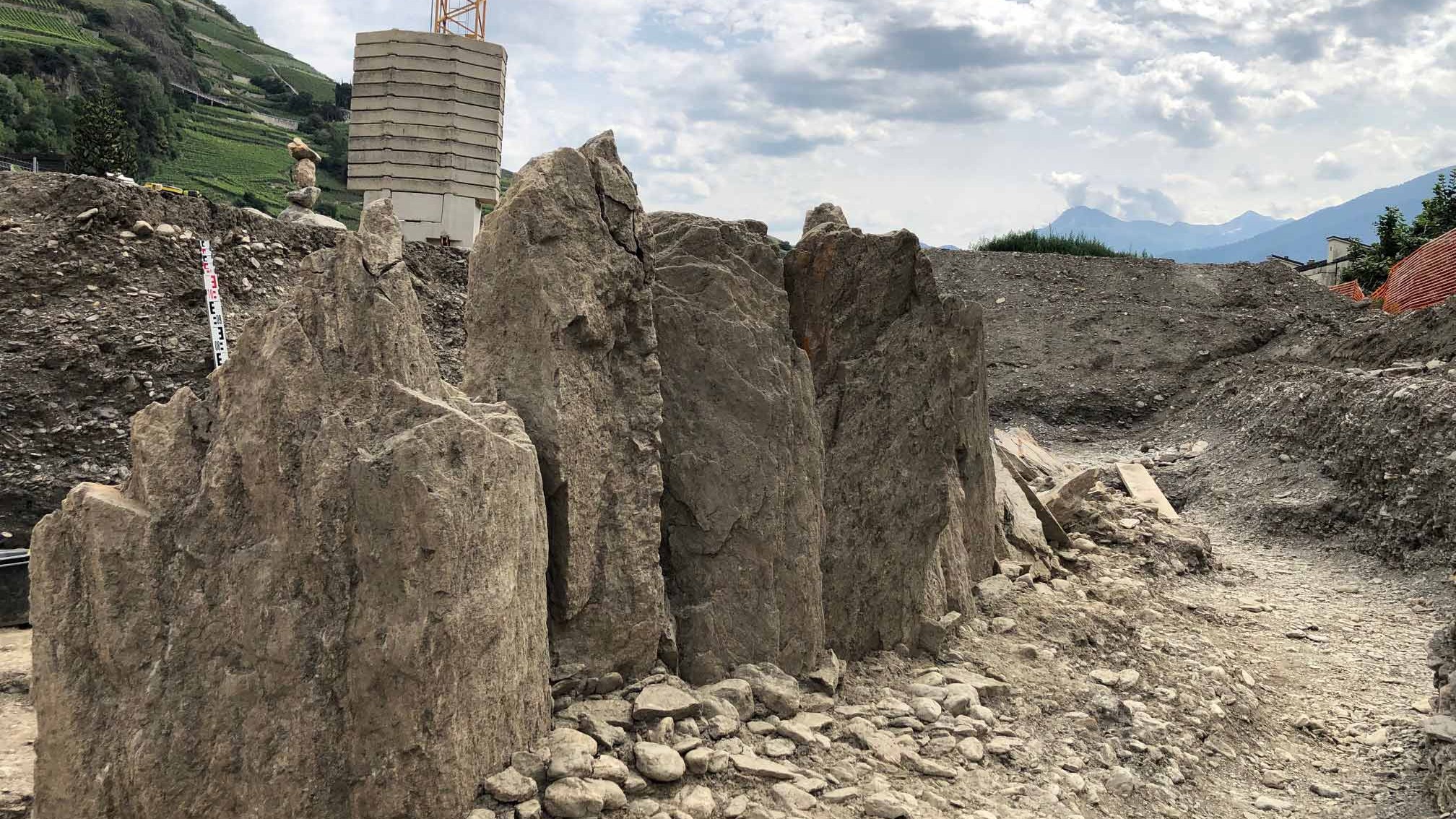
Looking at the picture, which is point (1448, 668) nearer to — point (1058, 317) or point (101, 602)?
point (101, 602)

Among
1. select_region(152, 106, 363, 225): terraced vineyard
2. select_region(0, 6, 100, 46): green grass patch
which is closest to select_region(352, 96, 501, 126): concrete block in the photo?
select_region(152, 106, 363, 225): terraced vineyard

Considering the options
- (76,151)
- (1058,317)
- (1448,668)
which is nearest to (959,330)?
(1448,668)

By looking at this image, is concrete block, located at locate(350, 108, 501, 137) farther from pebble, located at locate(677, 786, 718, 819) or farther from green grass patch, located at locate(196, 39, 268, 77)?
green grass patch, located at locate(196, 39, 268, 77)

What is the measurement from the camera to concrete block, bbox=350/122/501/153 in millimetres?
15281

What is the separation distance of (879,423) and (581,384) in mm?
2363

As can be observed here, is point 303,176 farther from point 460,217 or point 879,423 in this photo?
point 879,423

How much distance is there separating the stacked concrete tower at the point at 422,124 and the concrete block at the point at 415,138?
0.04 ft

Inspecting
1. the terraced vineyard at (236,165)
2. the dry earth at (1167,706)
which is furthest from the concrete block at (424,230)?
the terraced vineyard at (236,165)

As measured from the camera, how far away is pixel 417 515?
11.8ft

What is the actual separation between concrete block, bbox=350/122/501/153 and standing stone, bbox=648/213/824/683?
1051 centimetres

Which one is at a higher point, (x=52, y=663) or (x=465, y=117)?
(x=465, y=117)

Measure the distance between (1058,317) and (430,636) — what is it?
73.9 ft

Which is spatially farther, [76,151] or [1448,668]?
[76,151]

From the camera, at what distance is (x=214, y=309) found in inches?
422
